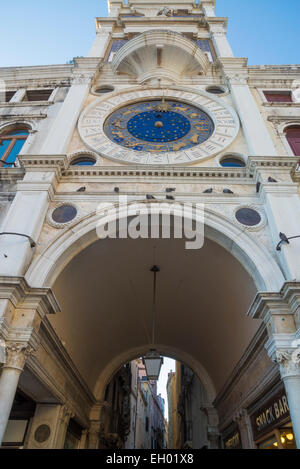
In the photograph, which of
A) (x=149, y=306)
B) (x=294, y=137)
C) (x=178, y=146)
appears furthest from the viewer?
(x=149, y=306)

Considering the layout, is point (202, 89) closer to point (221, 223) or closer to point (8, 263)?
point (221, 223)

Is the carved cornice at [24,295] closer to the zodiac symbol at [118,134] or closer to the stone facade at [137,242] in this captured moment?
the stone facade at [137,242]

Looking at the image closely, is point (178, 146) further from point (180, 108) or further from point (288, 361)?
point (288, 361)

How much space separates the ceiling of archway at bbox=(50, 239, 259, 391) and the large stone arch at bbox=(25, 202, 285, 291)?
4.62ft

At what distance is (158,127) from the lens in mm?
9336

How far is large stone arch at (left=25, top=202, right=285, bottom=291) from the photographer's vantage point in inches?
225

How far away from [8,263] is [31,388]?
9.59 feet

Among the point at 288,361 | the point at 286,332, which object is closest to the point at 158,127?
the point at 286,332

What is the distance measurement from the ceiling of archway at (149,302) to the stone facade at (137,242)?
6 cm

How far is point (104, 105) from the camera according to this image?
10086 mm

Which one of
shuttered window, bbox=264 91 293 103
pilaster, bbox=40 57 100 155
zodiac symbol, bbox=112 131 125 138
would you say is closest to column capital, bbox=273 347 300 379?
pilaster, bbox=40 57 100 155

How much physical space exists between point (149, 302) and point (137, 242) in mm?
2859

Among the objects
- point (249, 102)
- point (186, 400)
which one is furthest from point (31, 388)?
point (186, 400)

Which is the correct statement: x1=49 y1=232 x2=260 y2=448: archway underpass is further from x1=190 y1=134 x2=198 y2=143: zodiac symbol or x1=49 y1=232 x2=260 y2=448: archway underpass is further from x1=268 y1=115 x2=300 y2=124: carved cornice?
x1=268 y1=115 x2=300 y2=124: carved cornice
